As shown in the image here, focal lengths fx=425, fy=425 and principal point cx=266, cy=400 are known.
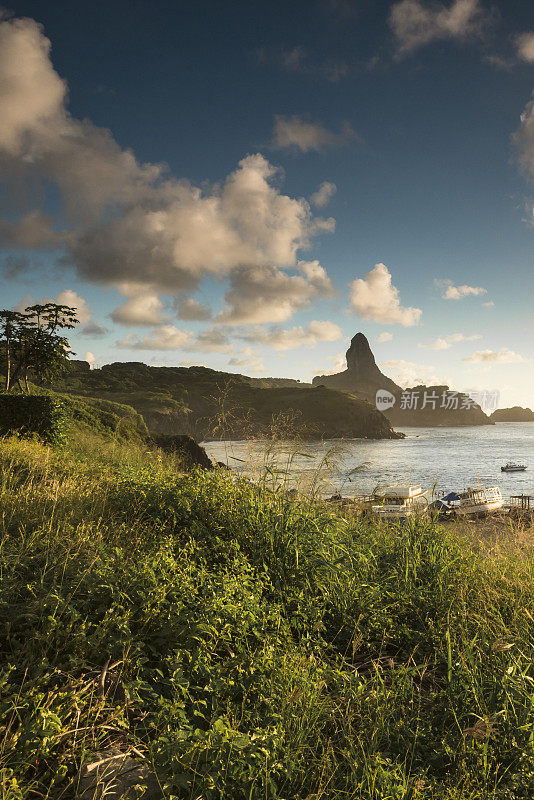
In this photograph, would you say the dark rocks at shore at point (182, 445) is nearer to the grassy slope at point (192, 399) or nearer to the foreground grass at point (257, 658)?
the foreground grass at point (257, 658)

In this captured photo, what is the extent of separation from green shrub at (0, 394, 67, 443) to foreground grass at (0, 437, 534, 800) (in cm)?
969

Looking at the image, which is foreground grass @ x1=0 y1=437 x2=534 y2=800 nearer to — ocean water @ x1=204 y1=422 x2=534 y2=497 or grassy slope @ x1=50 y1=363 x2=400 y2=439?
ocean water @ x1=204 y1=422 x2=534 y2=497

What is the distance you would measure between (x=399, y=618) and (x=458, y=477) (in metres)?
58.4

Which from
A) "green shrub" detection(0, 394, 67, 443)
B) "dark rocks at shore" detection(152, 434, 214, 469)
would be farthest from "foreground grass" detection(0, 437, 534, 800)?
"dark rocks at shore" detection(152, 434, 214, 469)

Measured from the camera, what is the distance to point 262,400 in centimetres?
13862

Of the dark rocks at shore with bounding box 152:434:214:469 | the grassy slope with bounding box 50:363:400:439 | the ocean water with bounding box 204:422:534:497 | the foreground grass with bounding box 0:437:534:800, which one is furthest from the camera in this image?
the grassy slope with bounding box 50:363:400:439

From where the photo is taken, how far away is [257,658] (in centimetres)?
302

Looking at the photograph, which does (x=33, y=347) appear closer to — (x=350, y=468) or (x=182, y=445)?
(x=182, y=445)

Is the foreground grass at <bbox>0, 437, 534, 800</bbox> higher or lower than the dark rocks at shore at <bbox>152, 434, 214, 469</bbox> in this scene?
→ higher

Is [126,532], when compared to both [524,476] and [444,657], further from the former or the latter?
[524,476]

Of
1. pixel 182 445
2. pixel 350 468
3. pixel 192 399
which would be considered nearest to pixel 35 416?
pixel 182 445

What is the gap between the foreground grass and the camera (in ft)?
7.43

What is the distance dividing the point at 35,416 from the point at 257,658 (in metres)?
13.4

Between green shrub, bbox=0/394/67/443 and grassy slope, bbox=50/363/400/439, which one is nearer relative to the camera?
green shrub, bbox=0/394/67/443
